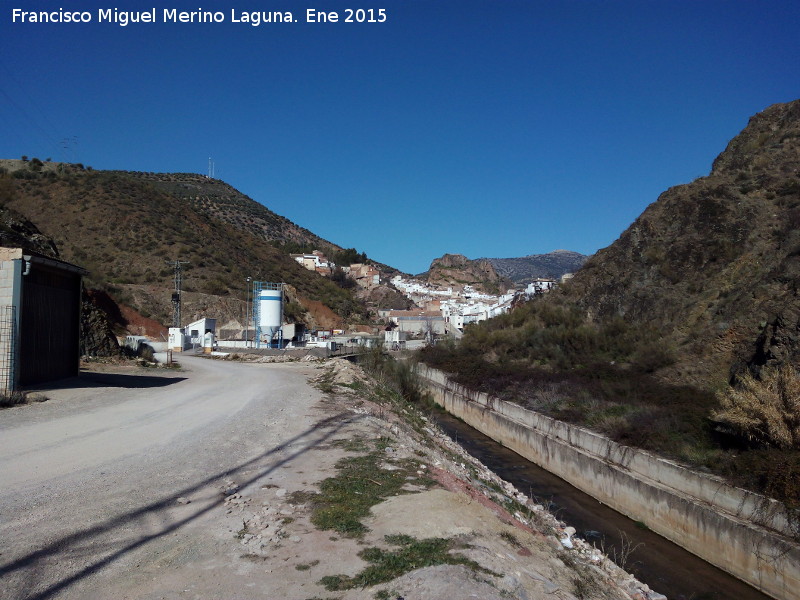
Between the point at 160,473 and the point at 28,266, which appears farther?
→ the point at 28,266

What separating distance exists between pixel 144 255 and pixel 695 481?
62610 mm

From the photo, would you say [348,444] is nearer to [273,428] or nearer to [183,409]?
[273,428]

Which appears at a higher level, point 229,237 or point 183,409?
point 229,237

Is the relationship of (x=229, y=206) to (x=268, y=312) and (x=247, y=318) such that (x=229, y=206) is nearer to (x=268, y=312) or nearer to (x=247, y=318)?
(x=247, y=318)

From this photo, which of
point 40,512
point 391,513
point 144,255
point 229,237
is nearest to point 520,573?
point 391,513

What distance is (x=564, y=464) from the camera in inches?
644

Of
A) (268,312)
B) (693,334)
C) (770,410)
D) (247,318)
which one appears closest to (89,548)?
(770,410)

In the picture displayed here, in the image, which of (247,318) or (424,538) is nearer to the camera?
(424,538)

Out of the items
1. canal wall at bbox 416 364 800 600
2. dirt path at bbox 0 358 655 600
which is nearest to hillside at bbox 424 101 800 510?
canal wall at bbox 416 364 800 600

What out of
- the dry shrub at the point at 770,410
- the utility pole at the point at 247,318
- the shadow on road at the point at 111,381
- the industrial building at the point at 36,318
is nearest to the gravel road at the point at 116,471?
the shadow on road at the point at 111,381

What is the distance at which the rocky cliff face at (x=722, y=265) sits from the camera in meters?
18.7

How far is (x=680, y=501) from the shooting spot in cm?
1132

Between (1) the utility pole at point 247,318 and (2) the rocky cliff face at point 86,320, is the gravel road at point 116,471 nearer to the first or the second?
(2) the rocky cliff face at point 86,320

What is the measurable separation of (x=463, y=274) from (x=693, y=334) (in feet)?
493
